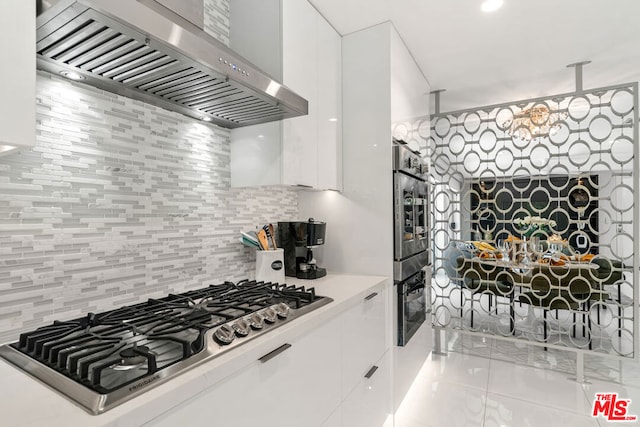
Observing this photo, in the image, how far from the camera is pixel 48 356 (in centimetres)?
79

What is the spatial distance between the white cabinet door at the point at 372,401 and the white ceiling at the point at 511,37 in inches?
82.6

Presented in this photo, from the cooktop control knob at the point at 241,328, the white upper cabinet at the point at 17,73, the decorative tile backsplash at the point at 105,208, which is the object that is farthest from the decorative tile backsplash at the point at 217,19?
the cooktop control knob at the point at 241,328

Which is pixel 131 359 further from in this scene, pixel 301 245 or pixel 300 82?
pixel 300 82

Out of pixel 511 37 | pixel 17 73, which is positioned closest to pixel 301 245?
pixel 17 73

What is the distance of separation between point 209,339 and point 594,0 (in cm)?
274

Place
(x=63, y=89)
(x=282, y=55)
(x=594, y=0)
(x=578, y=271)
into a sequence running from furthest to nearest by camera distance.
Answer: (x=578, y=271) < (x=594, y=0) < (x=282, y=55) < (x=63, y=89)

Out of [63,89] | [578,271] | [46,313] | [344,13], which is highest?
[344,13]

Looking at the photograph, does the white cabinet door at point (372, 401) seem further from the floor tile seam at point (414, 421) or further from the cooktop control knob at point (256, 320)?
the cooktop control knob at point (256, 320)

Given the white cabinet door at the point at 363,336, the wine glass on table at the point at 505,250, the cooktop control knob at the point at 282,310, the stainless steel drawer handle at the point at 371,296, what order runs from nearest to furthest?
the cooktop control knob at the point at 282,310 < the white cabinet door at the point at 363,336 < the stainless steel drawer handle at the point at 371,296 < the wine glass on table at the point at 505,250

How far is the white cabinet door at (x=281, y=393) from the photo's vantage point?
77cm

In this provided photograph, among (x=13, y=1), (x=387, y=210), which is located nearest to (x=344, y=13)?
(x=387, y=210)

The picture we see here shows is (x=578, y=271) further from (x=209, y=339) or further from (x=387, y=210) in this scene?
(x=209, y=339)

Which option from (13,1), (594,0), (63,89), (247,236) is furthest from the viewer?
(594,0)

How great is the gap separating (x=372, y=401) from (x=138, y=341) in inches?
52.0
